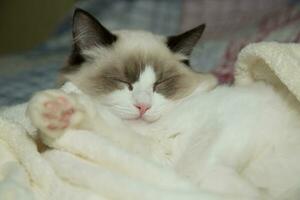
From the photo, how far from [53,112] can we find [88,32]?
40 centimetres

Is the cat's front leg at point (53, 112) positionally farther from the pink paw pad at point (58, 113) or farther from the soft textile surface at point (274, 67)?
the soft textile surface at point (274, 67)

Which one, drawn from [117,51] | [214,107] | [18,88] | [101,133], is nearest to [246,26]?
[18,88]

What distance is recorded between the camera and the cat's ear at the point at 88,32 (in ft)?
3.59

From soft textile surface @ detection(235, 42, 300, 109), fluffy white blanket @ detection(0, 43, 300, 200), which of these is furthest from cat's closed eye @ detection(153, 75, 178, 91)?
fluffy white blanket @ detection(0, 43, 300, 200)

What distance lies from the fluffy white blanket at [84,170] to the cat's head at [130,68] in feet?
0.73

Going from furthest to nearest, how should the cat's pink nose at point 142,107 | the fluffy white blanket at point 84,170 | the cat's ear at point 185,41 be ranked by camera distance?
the cat's ear at point 185,41 < the cat's pink nose at point 142,107 < the fluffy white blanket at point 84,170

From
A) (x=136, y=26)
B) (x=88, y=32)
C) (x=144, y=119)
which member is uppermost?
(x=88, y=32)

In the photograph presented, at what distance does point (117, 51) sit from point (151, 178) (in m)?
0.52

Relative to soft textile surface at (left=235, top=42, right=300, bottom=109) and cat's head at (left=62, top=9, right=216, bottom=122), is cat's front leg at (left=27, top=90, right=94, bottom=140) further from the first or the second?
soft textile surface at (left=235, top=42, right=300, bottom=109)

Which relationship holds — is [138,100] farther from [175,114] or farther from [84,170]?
[84,170]

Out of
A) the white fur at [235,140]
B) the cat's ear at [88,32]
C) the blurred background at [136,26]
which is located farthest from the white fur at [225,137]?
the blurred background at [136,26]

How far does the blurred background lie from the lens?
1.99m

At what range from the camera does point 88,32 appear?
113 centimetres

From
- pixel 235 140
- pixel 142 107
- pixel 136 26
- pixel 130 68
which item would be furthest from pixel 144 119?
pixel 136 26
